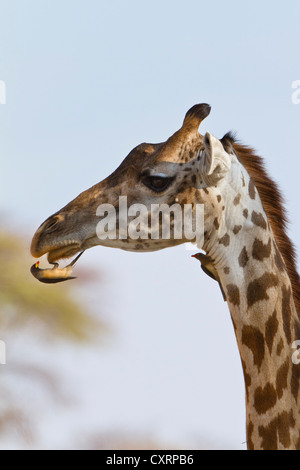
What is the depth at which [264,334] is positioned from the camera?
16.7 feet

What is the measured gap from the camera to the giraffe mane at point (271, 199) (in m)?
5.73

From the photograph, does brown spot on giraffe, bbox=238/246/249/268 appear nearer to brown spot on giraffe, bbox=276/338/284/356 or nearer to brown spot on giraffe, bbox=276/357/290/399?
brown spot on giraffe, bbox=276/338/284/356

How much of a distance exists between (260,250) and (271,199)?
67cm

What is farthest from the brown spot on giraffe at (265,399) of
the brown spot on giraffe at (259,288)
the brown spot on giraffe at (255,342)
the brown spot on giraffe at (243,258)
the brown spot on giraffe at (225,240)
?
the brown spot on giraffe at (225,240)

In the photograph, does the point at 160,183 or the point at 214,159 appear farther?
the point at 160,183

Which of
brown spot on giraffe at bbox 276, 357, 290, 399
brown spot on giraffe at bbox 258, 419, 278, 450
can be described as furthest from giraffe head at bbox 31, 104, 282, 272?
brown spot on giraffe at bbox 258, 419, 278, 450

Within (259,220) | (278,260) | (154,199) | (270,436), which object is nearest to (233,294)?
(278,260)

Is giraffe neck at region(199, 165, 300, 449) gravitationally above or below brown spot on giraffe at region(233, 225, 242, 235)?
below

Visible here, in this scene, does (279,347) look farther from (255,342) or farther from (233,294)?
(233,294)

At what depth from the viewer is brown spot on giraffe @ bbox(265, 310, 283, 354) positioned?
507cm

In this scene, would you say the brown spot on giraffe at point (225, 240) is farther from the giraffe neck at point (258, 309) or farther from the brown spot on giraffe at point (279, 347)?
the brown spot on giraffe at point (279, 347)

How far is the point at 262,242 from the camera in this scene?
5266 mm

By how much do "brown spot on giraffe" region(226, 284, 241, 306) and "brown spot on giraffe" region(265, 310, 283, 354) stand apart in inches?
9.3
